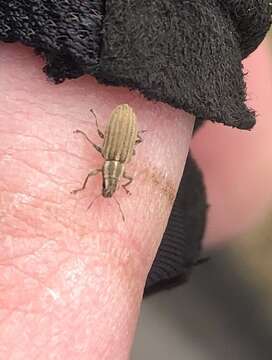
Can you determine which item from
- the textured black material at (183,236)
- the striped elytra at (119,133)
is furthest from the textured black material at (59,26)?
the textured black material at (183,236)

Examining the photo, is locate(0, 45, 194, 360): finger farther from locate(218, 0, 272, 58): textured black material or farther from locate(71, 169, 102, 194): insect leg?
locate(218, 0, 272, 58): textured black material

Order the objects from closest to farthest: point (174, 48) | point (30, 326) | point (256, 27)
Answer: point (30, 326), point (174, 48), point (256, 27)

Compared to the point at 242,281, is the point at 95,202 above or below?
above

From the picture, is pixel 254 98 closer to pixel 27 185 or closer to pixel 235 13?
pixel 235 13

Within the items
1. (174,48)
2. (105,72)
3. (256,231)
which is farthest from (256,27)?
(256,231)

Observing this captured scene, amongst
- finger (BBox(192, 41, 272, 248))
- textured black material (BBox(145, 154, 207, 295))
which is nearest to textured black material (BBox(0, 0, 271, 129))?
textured black material (BBox(145, 154, 207, 295))

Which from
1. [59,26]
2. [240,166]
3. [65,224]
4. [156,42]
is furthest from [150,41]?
[240,166]

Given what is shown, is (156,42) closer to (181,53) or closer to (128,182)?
(181,53)
